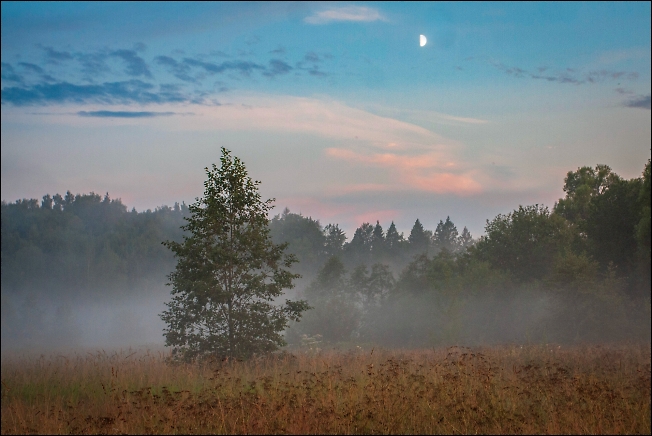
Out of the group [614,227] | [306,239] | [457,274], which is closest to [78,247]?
[457,274]

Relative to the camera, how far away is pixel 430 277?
53562 mm

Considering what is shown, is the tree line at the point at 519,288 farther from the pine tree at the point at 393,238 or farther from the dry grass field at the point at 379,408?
the pine tree at the point at 393,238

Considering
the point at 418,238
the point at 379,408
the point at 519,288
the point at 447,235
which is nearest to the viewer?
the point at 379,408

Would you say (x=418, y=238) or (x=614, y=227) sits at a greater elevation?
(x=418, y=238)

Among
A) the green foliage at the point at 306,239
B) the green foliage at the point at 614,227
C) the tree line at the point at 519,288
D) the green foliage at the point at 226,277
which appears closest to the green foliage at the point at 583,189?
the tree line at the point at 519,288

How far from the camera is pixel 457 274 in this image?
1964 inches

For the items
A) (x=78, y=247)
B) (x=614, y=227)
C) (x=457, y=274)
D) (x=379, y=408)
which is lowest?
(x=379, y=408)

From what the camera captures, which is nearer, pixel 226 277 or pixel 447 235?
pixel 226 277

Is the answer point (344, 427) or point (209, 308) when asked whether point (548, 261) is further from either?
point (344, 427)

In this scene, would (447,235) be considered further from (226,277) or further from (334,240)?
(226,277)

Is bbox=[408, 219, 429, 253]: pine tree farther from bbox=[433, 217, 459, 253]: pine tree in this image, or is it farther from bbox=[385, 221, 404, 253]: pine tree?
bbox=[433, 217, 459, 253]: pine tree

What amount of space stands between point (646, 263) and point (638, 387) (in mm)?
2199

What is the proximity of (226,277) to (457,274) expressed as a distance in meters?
37.1

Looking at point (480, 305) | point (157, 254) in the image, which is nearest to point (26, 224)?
point (480, 305)
